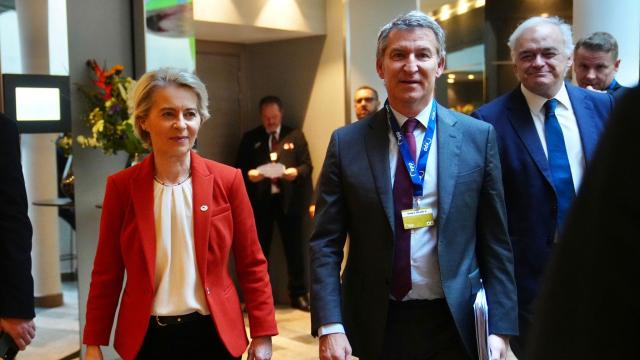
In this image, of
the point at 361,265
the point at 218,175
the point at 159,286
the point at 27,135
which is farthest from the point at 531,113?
the point at 27,135

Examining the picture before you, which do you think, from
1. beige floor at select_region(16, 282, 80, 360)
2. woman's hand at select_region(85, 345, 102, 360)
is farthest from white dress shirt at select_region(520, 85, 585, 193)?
beige floor at select_region(16, 282, 80, 360)

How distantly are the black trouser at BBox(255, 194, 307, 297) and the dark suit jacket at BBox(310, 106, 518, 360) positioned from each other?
4.58 meters

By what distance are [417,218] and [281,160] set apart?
4702 millimetres

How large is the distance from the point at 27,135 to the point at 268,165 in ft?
8.30

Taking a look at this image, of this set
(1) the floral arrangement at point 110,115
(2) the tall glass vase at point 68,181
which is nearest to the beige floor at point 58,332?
(2) the tall glass vase at point 68,181

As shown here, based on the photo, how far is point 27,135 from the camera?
185 inches

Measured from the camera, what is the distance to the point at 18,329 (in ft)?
8.37

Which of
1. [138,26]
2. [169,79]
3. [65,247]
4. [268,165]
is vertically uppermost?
[138,26]

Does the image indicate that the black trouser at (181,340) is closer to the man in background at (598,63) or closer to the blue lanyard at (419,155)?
the blue lanyard at (419,155)

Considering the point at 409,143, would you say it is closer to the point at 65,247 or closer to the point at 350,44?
→ the point at 65,247

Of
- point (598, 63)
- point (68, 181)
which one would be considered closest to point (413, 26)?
point (598, 63)

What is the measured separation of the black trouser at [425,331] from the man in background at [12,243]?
1232 millimetres

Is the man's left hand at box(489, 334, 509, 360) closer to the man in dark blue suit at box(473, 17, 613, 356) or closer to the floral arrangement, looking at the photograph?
the man in dark blue suit at box(473, 17, 613, 356)

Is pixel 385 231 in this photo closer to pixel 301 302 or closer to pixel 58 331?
pixel 58 331
